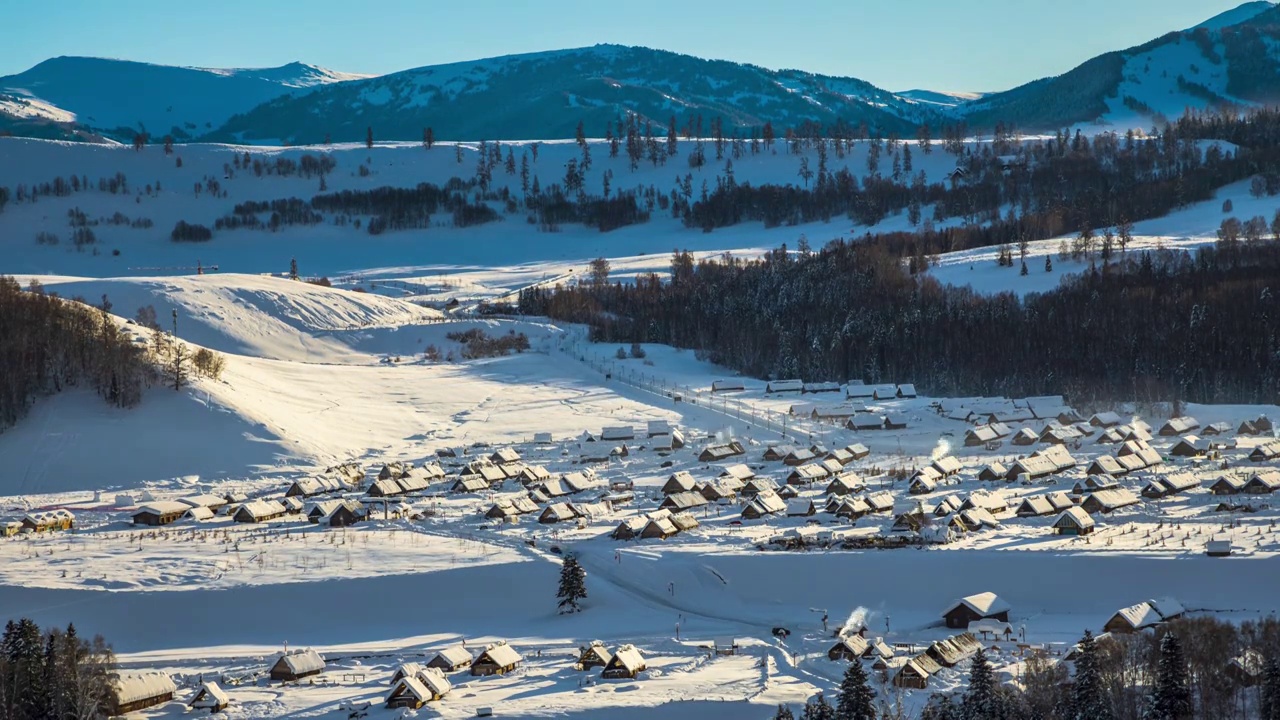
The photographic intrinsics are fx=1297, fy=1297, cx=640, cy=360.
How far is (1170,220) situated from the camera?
110 metres

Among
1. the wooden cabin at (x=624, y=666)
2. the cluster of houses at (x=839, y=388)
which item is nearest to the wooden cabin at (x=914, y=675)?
the wooden cabin at (x=624, y=666)

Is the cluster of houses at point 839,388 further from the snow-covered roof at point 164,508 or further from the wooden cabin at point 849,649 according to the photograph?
the wooden cabin at point 849,649

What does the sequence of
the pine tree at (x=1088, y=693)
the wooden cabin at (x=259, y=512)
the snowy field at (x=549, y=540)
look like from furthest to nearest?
the wooden cabin at (x=259, y=512) → the snowy field at (x=549, y=540) → the pine tree at (x=1088, y=693)

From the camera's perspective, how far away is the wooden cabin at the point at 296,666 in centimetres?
2553

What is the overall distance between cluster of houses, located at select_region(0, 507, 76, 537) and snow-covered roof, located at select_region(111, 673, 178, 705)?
576 inches

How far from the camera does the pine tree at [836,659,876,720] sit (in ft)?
67.8

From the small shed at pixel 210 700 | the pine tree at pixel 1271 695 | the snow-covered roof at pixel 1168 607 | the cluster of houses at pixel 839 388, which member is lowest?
the cluster of houses at pixel 839 388

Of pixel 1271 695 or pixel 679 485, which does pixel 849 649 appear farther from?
pixel 679 485

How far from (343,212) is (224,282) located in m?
63.7

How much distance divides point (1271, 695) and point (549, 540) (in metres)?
20.1

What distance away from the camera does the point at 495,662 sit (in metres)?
25.8

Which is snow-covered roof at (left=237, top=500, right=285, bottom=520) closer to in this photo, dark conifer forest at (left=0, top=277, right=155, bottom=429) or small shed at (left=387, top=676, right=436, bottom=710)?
dark conifer forest at (left=0, top=277, right=155, bottom=429)

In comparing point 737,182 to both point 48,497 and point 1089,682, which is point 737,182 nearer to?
point 48,497

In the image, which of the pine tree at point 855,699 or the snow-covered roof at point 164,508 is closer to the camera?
the pine tree at point 855,699
